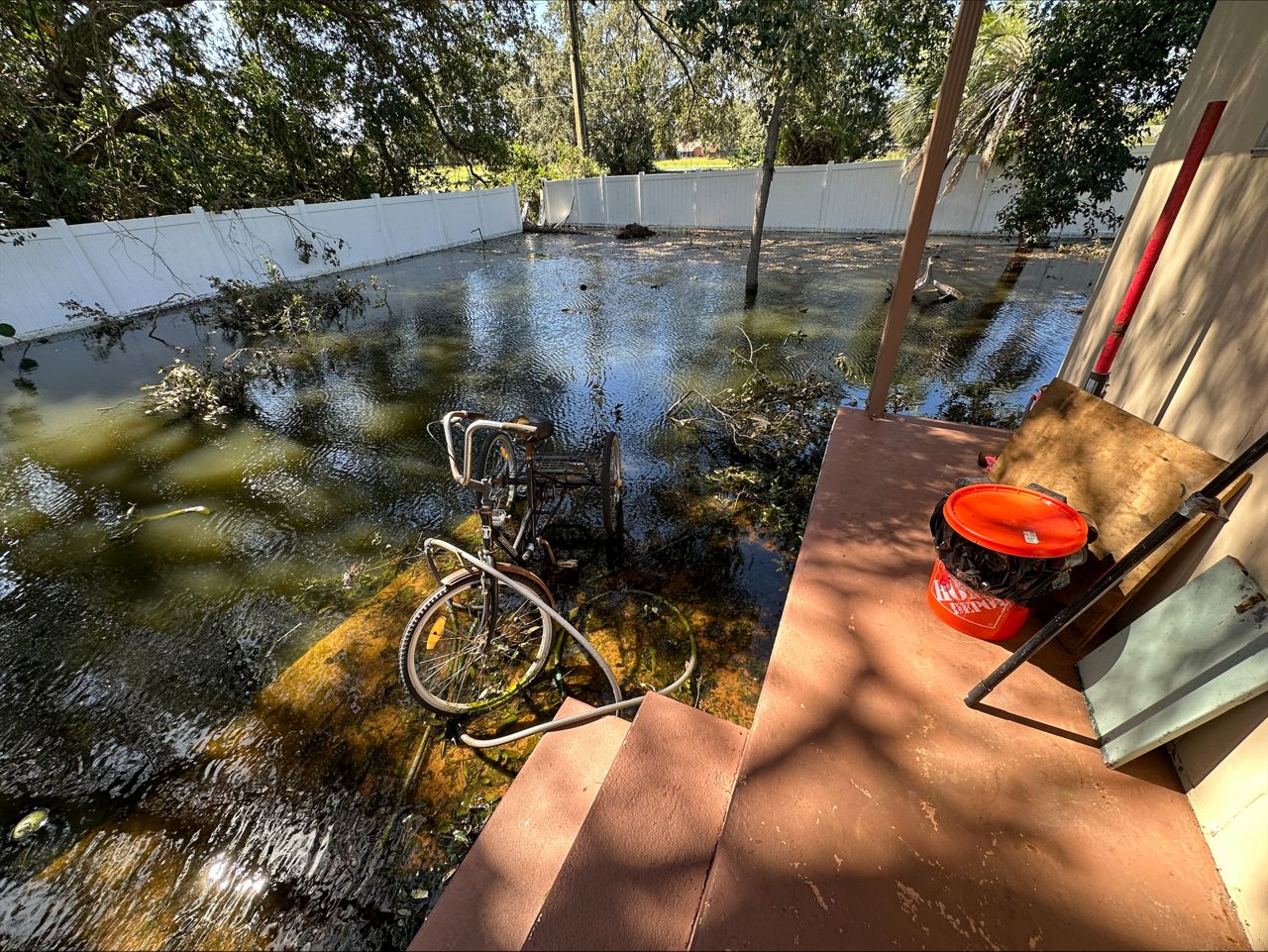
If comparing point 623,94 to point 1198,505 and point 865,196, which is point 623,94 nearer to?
point 865,196

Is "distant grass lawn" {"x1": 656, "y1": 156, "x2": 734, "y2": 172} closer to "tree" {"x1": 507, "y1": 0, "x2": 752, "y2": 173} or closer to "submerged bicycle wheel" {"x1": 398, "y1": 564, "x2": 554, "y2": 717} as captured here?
"tree" {"x1": 507, "y1": 0, "x2": 752, "y2": 173}

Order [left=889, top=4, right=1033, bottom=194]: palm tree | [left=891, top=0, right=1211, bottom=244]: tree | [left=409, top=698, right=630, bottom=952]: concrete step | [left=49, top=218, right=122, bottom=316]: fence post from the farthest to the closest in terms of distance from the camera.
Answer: [left=889, top=4, right=1033, bottom=194]: palm tree < [left=49, top=218, right=122, bottom=316]: fence post < [left=891, top=0, right=1211, bottom=244]: tree < [left=409, top=698, right=630, bottom=952]: concrete step

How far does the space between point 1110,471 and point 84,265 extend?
13.0 metres

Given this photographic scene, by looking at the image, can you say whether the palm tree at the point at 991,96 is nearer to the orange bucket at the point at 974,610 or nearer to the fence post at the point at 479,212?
the orange bucket at the point at 974,610

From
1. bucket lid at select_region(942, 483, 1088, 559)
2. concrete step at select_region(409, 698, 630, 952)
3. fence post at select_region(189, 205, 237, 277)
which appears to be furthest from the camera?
fence post at select_region(189, 205, 237, 277)

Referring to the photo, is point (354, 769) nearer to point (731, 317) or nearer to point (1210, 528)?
point (1210, 528)

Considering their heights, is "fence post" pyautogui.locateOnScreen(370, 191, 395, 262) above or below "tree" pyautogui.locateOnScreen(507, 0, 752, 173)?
below

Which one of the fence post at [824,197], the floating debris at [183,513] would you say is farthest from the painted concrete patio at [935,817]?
the fence post at [824,197]

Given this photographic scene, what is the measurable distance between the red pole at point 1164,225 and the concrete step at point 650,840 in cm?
238

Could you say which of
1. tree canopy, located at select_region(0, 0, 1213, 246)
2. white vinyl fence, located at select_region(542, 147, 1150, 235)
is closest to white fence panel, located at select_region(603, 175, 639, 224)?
white vinyl fence, located at select_region(542, 147, 1150, 235)

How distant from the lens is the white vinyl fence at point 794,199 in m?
13.7

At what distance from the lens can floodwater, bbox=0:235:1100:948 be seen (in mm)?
1850

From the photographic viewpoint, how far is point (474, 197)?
16453 millimetres

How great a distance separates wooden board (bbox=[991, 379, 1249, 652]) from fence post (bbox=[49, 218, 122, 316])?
41.7 feet
